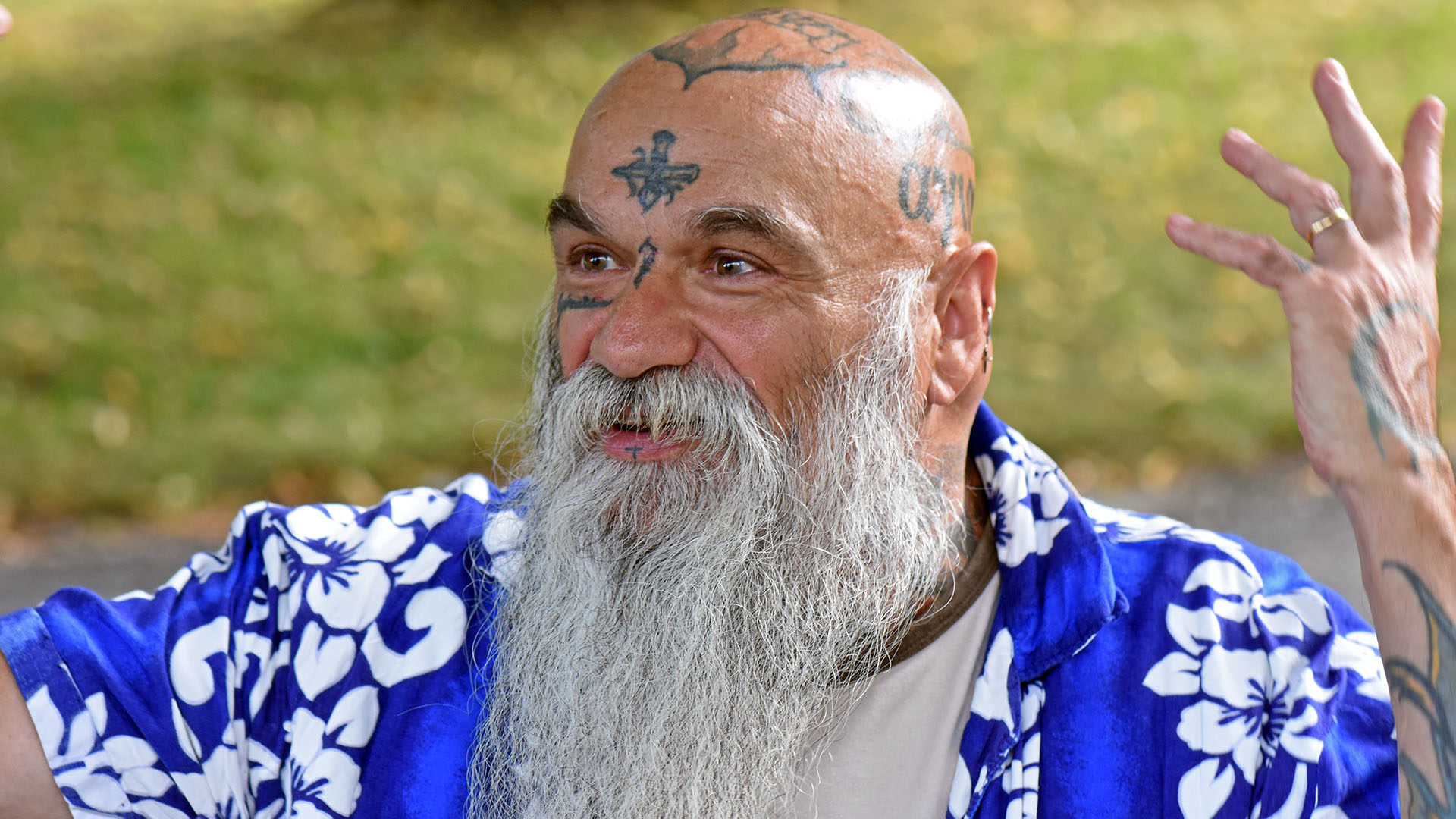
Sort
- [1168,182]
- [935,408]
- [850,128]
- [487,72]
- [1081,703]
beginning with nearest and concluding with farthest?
[1081,703] < [850,128] < [935,408] < [1168,182] < [487,72]

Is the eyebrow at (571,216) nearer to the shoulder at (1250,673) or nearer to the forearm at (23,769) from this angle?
the shoulder at (1250,673)

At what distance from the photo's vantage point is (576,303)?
2.49 m

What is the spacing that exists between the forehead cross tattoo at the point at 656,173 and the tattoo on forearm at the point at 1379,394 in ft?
3.64

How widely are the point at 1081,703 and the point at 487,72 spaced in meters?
8.91

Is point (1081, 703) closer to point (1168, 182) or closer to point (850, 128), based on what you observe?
point (850, 128)

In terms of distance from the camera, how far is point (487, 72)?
406 inches

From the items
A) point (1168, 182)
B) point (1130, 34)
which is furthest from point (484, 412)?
point (1130, 34)

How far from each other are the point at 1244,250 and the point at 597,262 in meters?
1.11

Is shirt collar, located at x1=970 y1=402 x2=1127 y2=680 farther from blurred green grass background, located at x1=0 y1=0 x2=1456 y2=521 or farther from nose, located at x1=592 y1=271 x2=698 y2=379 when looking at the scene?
blurred green grass background, located at x1=0 y1=0 x2=1456 y2=521

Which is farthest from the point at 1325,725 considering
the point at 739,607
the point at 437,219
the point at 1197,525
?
the point at 437,219

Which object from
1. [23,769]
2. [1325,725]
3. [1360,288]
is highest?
[1360,288]

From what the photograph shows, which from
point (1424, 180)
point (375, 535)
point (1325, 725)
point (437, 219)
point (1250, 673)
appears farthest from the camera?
point (437, 219)

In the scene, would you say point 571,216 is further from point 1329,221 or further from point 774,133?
point 1329,221

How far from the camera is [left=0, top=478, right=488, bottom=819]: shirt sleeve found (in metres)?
2.27
